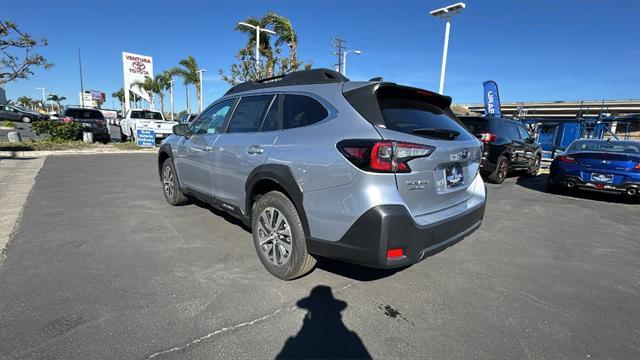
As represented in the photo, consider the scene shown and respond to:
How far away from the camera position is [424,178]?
2480mm

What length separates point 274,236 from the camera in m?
3.04

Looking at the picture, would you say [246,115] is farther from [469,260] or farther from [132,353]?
[469,260]

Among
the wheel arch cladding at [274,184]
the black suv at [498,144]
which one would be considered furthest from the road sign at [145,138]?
the wheel arch cladding at [274,184]

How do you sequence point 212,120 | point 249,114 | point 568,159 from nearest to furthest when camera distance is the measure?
point 249,114, point 212,120, point 568,159

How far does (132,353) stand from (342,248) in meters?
1.51

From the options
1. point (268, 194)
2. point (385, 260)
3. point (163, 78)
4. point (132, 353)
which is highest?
point (163, 78)

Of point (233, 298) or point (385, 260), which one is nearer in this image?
point (385, 260)

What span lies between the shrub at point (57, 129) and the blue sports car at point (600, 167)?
1728 centimetres

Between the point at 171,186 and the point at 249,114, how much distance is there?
8.28ft

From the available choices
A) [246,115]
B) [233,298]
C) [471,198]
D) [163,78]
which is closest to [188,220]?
[246,115]

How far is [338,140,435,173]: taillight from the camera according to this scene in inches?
90.2

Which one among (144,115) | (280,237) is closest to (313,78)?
(280,237)

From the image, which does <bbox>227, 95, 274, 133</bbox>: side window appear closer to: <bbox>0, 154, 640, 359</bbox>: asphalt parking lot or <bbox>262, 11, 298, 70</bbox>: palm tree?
<bbox>0, 154, 640, 359</bbox>: asphalt parking lot

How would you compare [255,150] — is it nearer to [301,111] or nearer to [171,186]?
[301,111]
